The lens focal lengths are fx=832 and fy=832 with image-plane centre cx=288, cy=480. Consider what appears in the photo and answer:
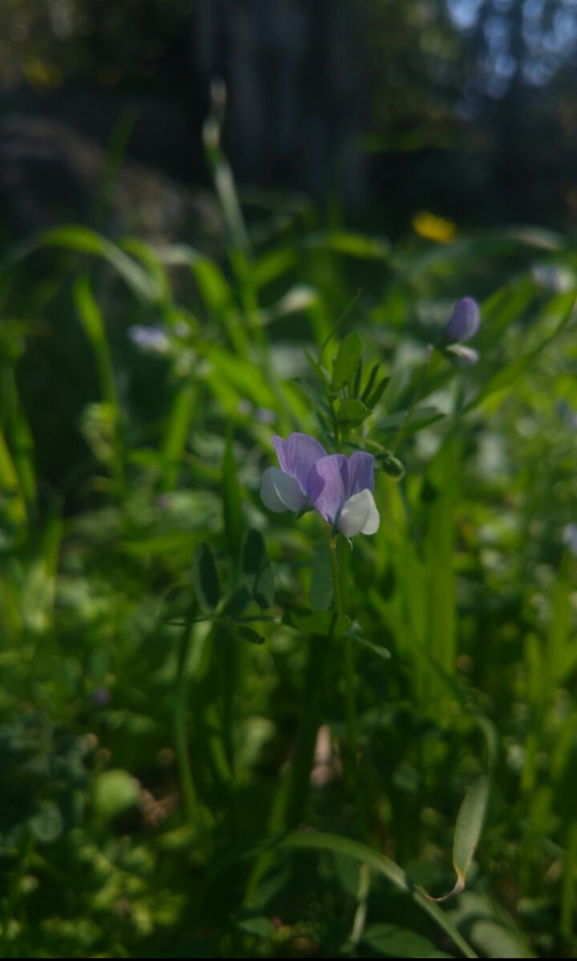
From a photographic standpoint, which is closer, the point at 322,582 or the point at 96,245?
the point at 322,582

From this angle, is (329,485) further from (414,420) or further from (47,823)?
(47,823)

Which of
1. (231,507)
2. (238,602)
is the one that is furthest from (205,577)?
(231,507)

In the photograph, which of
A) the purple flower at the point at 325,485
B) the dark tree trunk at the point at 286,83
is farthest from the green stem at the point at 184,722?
the dark tree trunk at the point at 286,83

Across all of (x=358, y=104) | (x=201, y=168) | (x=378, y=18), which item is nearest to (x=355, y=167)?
(x=358, y=104)

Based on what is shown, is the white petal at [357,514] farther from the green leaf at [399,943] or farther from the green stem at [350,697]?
the green leaf at [399,943]

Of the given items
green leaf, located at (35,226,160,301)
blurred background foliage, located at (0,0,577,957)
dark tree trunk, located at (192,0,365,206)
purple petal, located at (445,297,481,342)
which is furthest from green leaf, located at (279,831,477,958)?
dark tree trunk, located at (192,0,365,206)

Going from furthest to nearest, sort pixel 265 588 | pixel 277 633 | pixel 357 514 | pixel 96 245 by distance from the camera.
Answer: pixel 96 245 < pixel 277 633 < pixel 265 588 < pixel 357 514
